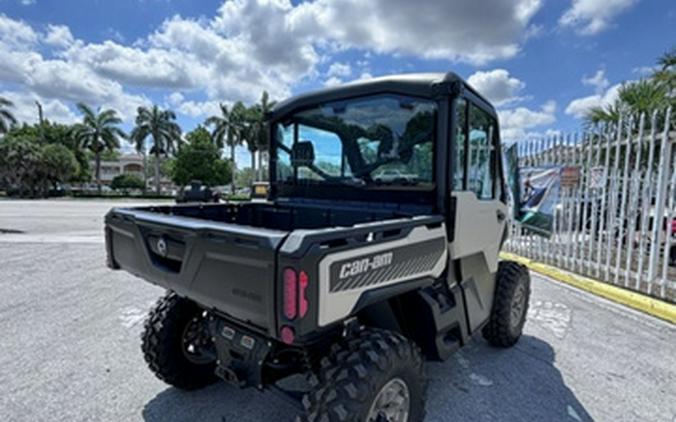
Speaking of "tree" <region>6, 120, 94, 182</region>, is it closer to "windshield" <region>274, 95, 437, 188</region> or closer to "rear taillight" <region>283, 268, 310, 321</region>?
"windshield" <region>274, 95, 437, 188</region>

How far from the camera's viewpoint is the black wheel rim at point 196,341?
2828 mm

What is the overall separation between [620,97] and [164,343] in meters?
10.5

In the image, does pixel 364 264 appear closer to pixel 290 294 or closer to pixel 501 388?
pixel 290 294

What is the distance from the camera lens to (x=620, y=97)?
8602mm

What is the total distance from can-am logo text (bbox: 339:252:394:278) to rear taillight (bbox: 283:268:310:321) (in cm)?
22

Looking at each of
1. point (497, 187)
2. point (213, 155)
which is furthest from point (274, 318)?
point (213, 155)

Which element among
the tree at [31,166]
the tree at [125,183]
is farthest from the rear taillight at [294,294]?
the tree at [125,183]

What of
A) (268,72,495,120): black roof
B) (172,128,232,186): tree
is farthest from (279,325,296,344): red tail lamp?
(172,128,232,186): tree

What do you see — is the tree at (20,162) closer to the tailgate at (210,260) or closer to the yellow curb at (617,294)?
the tailgate at (210,260)

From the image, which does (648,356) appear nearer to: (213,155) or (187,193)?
(187,193)

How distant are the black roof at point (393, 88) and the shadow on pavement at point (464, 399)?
227 cm

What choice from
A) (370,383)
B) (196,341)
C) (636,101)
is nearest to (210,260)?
(370,383)

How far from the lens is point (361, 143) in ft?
9.86

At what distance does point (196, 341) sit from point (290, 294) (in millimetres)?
1758
